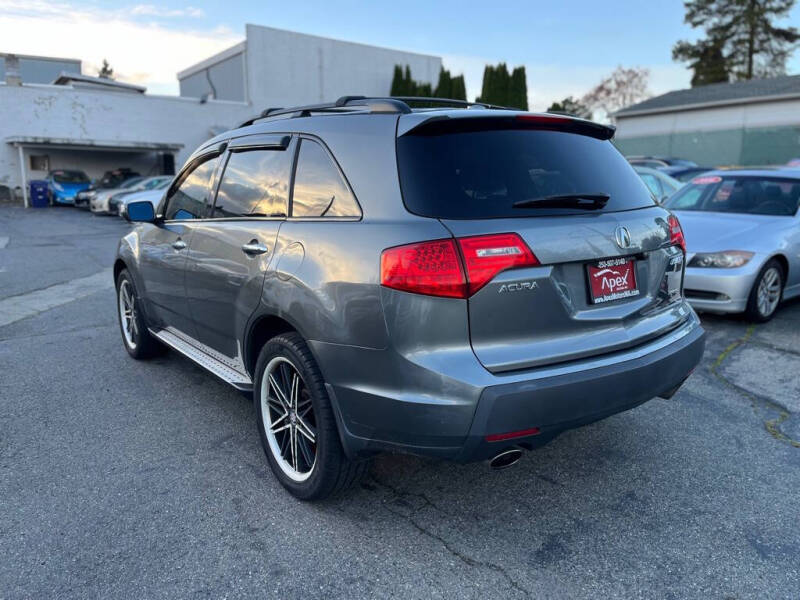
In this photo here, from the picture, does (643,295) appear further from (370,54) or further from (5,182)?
(370,54)

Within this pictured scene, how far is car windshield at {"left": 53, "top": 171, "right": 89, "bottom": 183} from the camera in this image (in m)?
29.9

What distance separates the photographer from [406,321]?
8.28ft

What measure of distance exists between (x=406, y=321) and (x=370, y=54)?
1610 inches

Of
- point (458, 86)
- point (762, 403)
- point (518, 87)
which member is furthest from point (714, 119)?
point (762, 403)

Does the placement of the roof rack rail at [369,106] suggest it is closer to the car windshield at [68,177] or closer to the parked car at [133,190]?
the parked car at [133,190]

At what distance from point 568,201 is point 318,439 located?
5.08 ft

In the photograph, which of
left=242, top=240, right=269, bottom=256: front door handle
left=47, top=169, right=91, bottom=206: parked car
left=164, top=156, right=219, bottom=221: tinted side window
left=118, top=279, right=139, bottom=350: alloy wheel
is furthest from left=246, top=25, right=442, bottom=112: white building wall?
left=242, top=240, right=269, bottom=256: front door handle

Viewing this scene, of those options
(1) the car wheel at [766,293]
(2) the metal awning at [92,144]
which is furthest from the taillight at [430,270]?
(2) the metal awning at [92,144]

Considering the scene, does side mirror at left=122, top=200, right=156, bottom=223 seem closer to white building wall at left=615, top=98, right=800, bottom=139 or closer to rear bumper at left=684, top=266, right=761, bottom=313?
rear bumper at left=684, top=266, right=761, bottom=313

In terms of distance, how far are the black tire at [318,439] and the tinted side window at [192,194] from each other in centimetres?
149

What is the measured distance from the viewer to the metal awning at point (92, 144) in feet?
99.2

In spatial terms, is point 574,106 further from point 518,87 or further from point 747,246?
point 747,246

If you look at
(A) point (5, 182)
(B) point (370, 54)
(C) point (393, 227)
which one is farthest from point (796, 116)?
(A) point (5, 182)

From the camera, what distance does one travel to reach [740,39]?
167 feet
